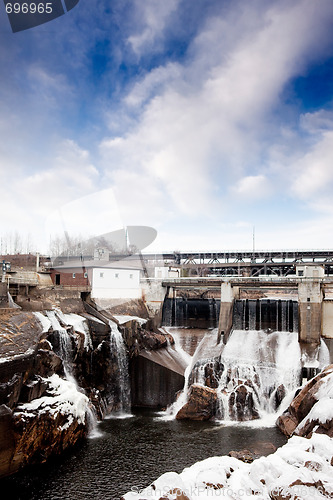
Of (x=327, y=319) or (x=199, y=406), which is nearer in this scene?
(x=199, y=406)

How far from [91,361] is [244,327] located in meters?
15.8

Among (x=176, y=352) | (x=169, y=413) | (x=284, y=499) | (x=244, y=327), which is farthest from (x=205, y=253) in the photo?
(x=284, y=499)

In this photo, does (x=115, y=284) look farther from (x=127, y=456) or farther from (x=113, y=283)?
(x=127, y=456)

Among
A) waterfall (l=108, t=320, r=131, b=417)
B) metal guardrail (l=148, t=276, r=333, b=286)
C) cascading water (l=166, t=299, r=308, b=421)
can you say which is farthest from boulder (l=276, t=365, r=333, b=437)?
metal guardrail (l=148, t=276, r=333, b=286)

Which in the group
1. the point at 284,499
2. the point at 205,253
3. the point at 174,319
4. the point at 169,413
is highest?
the point at 205,253

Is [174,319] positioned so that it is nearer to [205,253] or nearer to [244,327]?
[244,327]

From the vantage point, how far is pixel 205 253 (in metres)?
52.0

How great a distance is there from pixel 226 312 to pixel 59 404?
18.6 metres

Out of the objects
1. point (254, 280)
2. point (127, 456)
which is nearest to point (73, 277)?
point (254, 280)

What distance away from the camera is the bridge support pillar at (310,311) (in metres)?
28.8

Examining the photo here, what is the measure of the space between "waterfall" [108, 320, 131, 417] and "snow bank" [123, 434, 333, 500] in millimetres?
13224

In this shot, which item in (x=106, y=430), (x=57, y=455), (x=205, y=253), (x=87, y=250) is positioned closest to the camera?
(x=57, y=455)

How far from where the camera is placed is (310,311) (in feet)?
97.5

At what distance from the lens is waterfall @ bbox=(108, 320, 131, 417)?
77.2 feet
